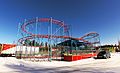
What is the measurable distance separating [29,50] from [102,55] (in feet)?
64.6

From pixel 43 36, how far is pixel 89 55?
12865mm

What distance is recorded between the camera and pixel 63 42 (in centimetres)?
3578

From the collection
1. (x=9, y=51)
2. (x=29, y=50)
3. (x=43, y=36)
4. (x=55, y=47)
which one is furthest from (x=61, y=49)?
(x=9, y=51)

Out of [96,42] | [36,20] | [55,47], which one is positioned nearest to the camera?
[36,20]

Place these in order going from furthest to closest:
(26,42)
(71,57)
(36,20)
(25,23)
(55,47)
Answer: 1. (26,42)
2. (55,47)
3. (25,23)
4. (36,20)
5. (71,57)

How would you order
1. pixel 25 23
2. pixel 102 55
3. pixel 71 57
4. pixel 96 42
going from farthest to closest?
pixel 96 42 < pixel 25 23 < pixel 102 55 < pixel 71 57

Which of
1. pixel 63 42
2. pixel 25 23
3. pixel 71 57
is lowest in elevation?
pixel 71 57

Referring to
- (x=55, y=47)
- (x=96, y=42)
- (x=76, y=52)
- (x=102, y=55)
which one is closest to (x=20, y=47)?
(x=55, y=47)

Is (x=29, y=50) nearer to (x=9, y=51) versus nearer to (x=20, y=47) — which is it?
(x=20, y=47)

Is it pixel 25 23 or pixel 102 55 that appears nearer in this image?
pixel 102 55

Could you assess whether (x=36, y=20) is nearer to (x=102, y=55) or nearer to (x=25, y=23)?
(x=25, y=23)

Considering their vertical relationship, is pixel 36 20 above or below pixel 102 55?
above

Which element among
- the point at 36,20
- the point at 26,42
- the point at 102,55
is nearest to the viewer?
the point at 102,55

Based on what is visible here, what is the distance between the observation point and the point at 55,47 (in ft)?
116
